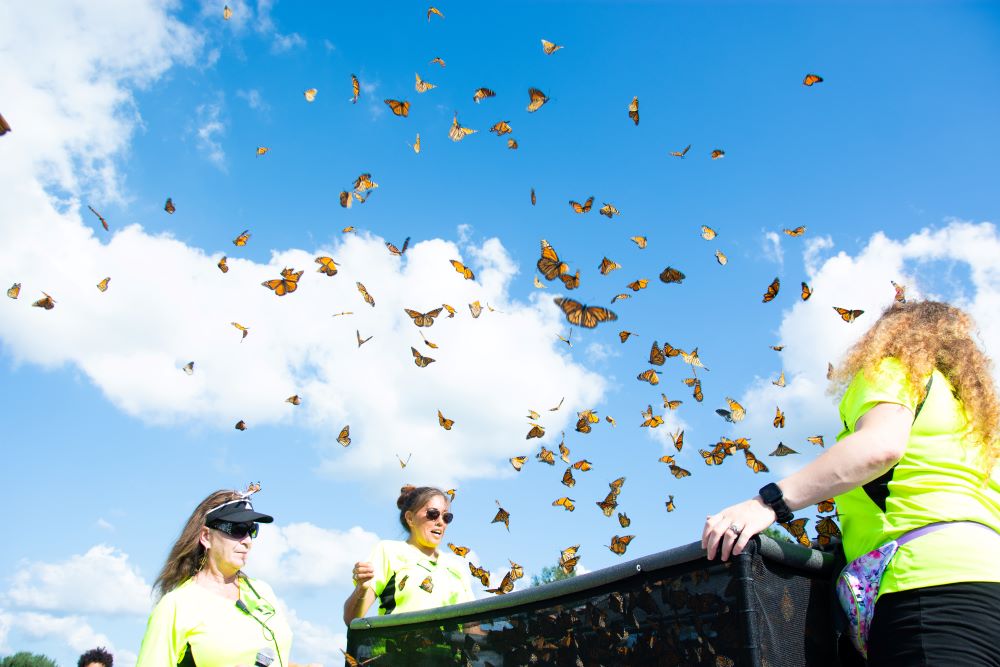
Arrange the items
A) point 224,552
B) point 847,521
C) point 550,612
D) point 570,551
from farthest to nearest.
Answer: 1. point 570,551
2. point 224,552
3. point 550,612
4. point 847,521

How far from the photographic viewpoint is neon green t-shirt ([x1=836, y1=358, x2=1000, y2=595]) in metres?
1.90

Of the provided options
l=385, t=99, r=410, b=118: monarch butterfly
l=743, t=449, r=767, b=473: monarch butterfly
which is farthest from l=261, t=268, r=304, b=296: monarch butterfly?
l=743, t=449, r=767, b=473: monarch butterfly

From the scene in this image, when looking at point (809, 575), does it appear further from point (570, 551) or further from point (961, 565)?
point (570, 551)

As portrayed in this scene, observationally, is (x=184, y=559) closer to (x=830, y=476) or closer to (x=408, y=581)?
(x=408, y=581)

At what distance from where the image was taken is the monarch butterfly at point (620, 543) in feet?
18.3

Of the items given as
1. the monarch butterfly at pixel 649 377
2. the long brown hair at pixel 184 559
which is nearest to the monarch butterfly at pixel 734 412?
the monarch butterfly at pixel 649 377

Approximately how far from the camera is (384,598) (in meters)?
4.75

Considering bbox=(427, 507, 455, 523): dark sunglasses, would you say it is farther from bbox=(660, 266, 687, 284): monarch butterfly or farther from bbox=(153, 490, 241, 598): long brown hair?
bbox=(660, 266, 687, 284): monarch butterfly

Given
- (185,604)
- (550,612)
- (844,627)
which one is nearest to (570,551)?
(185,604)

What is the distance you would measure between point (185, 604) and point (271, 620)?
528 millimetres

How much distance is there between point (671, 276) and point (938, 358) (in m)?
4.38

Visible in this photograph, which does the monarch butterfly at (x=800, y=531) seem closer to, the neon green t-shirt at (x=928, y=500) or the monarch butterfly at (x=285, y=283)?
the neon green t-shirt at (x=928, y=500)

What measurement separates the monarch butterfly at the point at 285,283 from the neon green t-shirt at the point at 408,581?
336cm

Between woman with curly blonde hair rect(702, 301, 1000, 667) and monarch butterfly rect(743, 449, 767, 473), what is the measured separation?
11.0 ft
